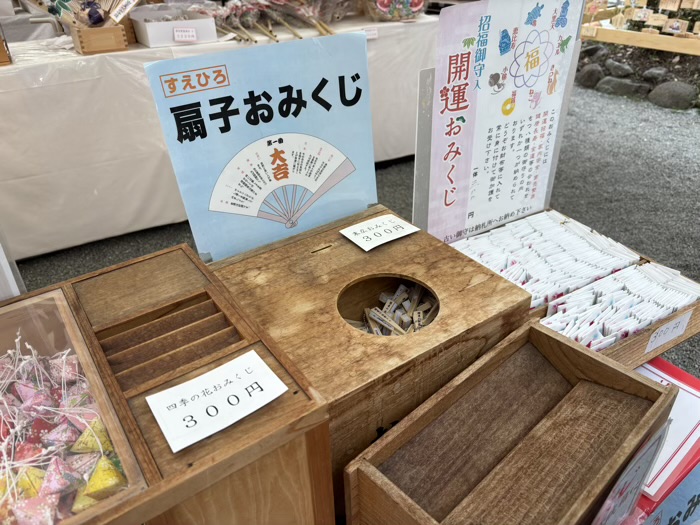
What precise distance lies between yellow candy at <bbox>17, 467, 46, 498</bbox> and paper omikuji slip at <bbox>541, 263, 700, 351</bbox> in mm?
1120

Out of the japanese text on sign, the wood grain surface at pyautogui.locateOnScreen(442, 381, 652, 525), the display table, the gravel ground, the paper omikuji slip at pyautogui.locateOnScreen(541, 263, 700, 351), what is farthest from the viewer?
the gravel ground

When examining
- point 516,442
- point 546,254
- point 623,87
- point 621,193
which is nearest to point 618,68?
point 623,87

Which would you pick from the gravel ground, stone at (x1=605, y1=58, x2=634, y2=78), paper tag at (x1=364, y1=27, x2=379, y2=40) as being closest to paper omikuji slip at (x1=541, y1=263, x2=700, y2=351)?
the gravel ground

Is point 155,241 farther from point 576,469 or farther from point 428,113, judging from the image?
point 576,469

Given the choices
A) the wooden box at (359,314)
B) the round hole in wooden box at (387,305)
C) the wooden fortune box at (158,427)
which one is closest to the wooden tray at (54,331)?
the wooden fortune box at (158,427)

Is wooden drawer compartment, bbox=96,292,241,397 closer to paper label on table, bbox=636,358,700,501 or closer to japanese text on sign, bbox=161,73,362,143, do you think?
japanese text on sign, bbox=161,73,362,143

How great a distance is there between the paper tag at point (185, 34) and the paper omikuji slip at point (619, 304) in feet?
6.71

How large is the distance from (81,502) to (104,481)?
3cm

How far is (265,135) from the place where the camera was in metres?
1.11

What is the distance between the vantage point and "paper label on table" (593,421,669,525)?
773 millimetres

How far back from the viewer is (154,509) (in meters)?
0.62

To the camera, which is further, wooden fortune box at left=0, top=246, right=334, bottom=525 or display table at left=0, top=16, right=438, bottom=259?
display table at left=0, top=16, right=438, bottom=259

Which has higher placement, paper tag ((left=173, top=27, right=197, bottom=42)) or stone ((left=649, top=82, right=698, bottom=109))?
paper tag ((left=173, top=27, right=197, bottom=42))

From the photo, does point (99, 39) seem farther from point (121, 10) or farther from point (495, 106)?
point (495, 106)
